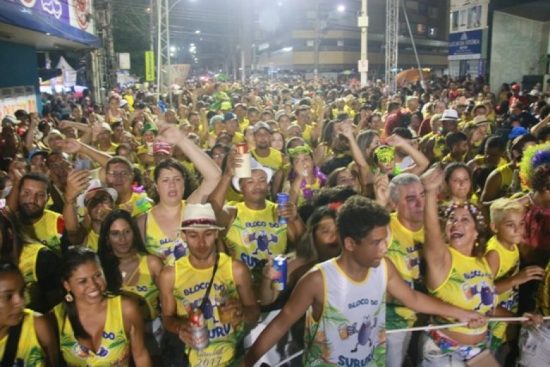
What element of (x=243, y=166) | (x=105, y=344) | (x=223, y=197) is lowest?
(x=105, y=344)

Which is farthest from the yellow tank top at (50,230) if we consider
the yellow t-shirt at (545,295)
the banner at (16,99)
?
the banner at (16,99)

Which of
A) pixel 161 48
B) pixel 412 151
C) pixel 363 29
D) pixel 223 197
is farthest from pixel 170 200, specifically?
pixel 363 29

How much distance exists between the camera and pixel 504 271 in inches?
157

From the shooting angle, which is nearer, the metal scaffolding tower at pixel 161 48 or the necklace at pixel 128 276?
the necklace at pixel 128 276

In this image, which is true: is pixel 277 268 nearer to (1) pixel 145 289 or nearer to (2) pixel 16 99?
(1) pixel 145 289

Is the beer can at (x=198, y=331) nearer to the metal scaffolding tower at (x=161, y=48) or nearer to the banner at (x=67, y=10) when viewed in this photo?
the banner at (x=67, y=10)

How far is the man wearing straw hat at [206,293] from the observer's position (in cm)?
338

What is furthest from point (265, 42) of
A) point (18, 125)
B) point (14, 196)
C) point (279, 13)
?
point (14, 196)

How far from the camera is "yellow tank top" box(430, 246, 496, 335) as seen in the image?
3469mm

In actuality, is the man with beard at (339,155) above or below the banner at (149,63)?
below

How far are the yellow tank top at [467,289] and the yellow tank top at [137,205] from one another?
2.97 m

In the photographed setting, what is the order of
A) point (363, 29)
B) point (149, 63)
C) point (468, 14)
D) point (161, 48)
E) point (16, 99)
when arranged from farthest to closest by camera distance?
point (468, 14), point (363, 29), point (161, 48), point (149, 63), point (16, 99)

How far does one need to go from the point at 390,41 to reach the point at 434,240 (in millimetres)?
19869

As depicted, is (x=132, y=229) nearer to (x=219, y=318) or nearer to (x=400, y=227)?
(x=219, y=318)
